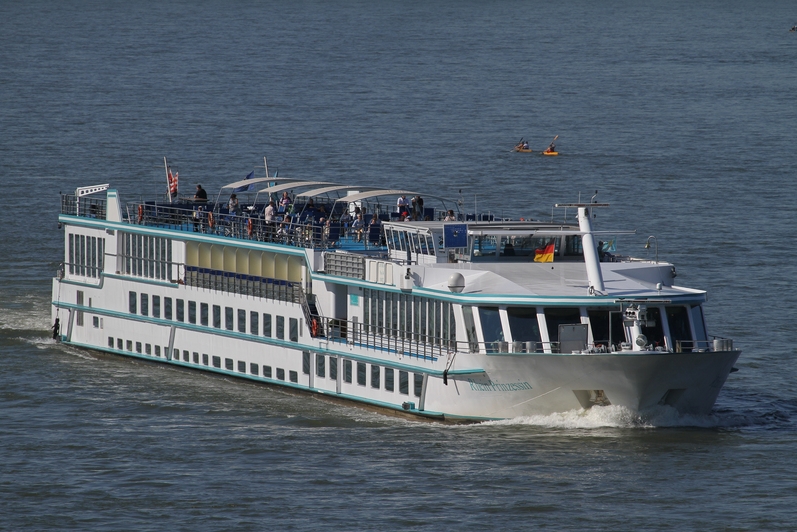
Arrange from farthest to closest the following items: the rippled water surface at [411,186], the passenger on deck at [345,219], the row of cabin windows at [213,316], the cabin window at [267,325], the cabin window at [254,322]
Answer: the passenger on deck at [345,219]
the cabin window at [254,322]
the cabin window at [267,325]
the row of cabin windows at [213,316]
the rippled water surface at [411,186]

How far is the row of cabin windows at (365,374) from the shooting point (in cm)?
4806

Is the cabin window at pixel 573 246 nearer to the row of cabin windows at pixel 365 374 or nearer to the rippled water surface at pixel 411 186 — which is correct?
the rippled water surface at pixel 411 186

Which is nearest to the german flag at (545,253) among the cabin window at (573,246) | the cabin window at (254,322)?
the cabin window at (573,246)

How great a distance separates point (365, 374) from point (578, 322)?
7.65 meters

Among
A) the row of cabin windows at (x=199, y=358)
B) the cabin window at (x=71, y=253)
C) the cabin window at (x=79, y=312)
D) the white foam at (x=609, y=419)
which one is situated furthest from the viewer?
the cabin window at (x=71, y=253)

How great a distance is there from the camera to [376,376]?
49.2m

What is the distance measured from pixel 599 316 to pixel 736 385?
32.7ft

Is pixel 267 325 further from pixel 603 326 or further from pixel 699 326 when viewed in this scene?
pixel 699 326

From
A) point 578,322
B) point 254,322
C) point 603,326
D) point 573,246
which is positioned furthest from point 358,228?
point 603,326

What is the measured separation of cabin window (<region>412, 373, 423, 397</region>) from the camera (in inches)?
1870

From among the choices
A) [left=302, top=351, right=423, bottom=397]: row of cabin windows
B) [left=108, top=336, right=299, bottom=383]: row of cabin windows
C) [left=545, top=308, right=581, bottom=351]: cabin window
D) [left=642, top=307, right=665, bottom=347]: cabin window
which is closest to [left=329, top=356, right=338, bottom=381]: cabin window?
[left=302, top=351, right=423, bottom=397]: row of cabin windows

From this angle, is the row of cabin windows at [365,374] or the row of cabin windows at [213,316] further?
the row of cabin windows at [213,316]

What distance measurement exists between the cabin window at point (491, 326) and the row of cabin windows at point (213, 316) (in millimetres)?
8391

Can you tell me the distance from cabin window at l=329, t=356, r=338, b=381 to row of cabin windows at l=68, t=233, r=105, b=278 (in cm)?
1309
